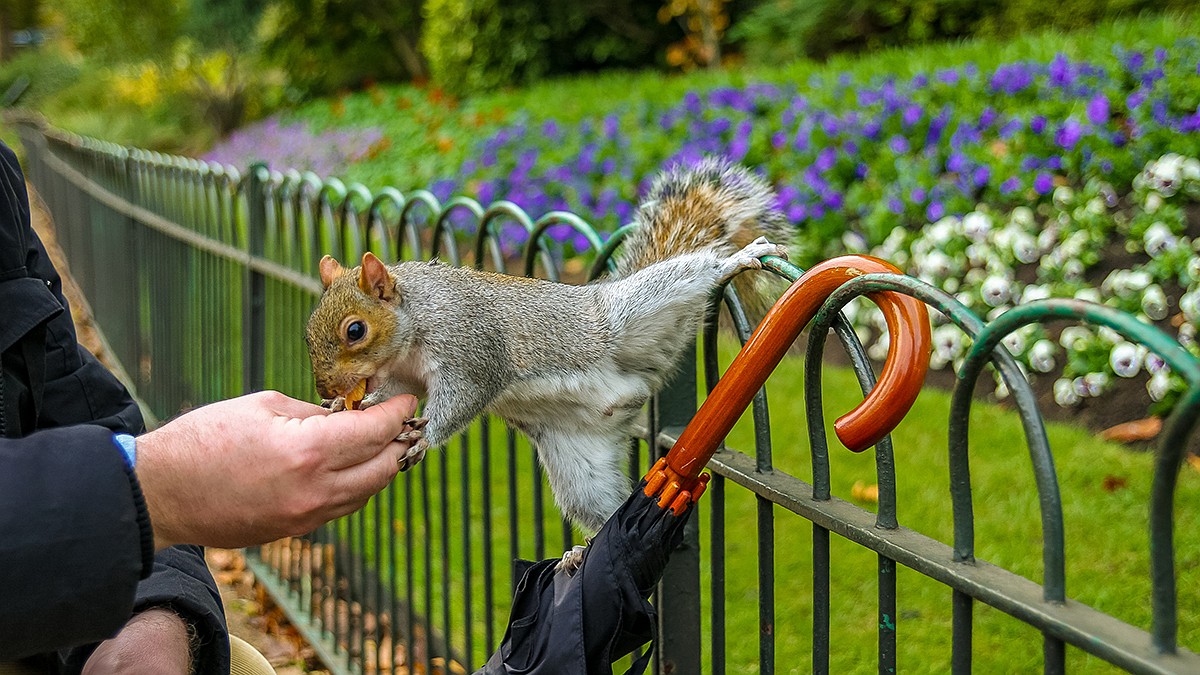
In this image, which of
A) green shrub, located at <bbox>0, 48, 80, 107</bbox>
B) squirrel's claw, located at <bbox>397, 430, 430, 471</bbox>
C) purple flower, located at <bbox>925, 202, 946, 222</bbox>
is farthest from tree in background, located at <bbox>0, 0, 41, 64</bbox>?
squirrel's claw, located at <bbox>397, 430, 430, 471</bbox>

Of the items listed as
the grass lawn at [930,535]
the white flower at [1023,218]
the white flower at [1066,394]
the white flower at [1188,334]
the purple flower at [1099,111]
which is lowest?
the grass lawn at [930,535]

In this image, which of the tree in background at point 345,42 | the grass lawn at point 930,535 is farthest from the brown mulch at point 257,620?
the tree in background at point 345,42

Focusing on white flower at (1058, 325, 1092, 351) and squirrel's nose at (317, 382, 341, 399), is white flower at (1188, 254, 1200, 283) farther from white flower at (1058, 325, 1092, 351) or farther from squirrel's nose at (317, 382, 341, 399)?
squirrel's nose at (317, 382, 341, 399)

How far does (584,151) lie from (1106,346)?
2998 millimetres

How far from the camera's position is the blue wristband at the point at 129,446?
100 centimetres

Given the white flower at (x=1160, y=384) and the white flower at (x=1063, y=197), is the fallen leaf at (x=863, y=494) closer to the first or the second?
the white flower at (x=1160, y=384)

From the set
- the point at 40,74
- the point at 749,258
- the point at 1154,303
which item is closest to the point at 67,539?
the point at 749,258

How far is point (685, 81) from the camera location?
20.9ft

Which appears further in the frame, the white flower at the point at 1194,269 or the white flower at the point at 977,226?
the white flower at the point at 977,226

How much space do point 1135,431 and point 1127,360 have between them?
8.8 inches

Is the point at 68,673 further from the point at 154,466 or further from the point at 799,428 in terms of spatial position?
the point at 799,428

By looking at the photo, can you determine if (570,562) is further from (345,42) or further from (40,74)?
(40,74)

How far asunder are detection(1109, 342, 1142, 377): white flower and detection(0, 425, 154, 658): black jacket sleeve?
9.74 ft

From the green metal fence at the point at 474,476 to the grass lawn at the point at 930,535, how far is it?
20 millimetres
